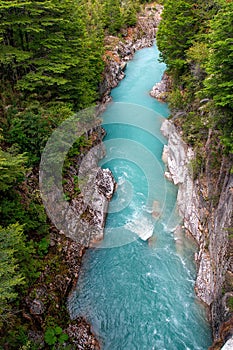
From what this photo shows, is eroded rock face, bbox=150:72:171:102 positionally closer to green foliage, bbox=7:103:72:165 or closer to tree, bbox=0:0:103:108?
tree, bbox=0:0:103:108

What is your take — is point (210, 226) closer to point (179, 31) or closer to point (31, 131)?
point (31, 131)

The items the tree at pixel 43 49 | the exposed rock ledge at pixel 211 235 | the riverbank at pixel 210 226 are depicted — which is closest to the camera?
the riverbank at pixel 210 226

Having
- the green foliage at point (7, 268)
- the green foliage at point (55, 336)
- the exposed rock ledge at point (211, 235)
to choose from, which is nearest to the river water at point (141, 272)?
the exposed rock ledge at point (211, 235)

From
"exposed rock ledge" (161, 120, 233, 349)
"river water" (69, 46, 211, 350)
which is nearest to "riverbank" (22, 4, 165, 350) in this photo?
"river water" (69, 46, 211, 350)

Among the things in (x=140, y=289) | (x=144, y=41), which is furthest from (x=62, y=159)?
(x=144, y=41)

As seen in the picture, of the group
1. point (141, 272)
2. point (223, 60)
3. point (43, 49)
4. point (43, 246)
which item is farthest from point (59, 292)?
point (43, 49)

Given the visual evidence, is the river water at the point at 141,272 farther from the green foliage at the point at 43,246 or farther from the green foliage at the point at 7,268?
the green foliage at the point at 7,268
